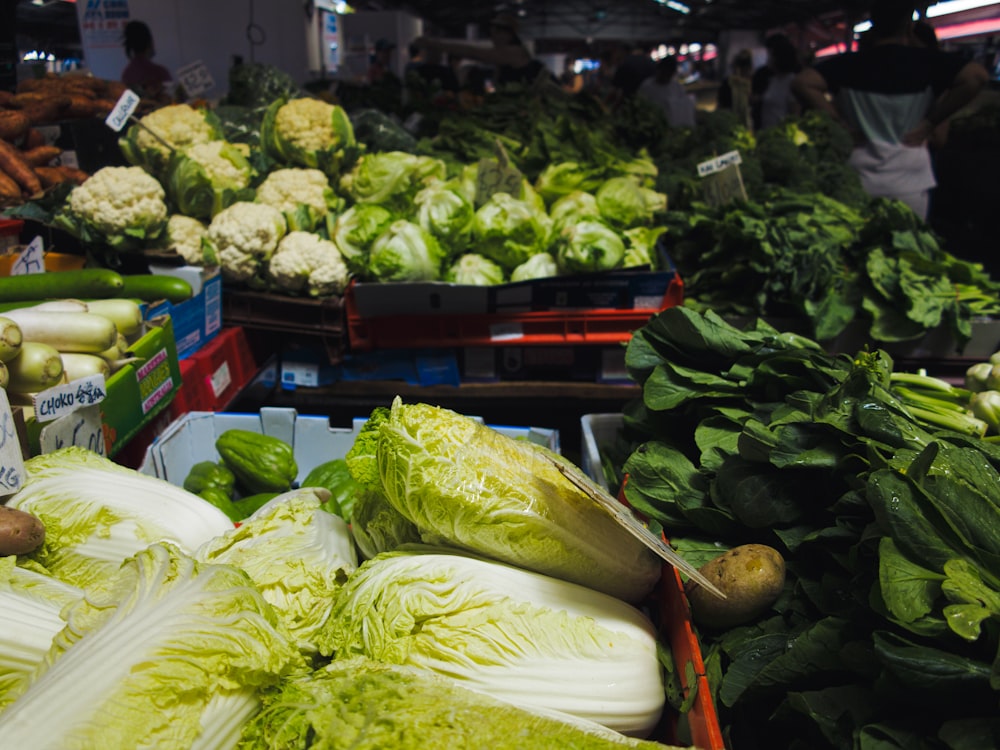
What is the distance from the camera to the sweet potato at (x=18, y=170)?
364cm

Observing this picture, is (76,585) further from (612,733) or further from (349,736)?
(612,733)

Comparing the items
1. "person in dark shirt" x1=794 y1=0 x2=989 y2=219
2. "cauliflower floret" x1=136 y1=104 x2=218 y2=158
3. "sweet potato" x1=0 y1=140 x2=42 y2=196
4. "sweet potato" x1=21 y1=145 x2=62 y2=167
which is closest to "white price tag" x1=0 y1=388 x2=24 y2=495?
"sweet potato" x1=0 y1=140 x2=42 y2=196

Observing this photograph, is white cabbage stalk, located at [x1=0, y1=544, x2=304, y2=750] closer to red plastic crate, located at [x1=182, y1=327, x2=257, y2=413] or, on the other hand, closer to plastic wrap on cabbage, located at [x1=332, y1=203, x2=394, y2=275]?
red plastic crate, located at [x1=182, y1=327, x2=257, y2=413]

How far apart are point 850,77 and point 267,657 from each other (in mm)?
6601

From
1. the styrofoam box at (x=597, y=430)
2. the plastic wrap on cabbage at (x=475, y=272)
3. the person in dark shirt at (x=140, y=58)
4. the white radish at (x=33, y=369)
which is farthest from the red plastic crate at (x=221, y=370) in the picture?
the person in dark shirt at (x=140, y=58)

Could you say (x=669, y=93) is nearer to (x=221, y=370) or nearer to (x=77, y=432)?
(x=221, y=370)

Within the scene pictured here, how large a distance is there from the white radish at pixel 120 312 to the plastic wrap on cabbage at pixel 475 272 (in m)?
1.53

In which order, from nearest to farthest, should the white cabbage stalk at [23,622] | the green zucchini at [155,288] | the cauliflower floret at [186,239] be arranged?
the white cabbage stalk at [23,622]
the green zucchini at [155,288]
the cauliflower floret at [186,239]

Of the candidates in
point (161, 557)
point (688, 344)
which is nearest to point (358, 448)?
point (161, 557)

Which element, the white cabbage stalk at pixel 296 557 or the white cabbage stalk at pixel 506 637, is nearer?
the white cabbage stalk at pixel 506 637

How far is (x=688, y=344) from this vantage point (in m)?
2.06

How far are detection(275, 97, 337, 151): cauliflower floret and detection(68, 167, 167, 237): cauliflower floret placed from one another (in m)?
0.98

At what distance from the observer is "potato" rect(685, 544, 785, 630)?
4.54ft

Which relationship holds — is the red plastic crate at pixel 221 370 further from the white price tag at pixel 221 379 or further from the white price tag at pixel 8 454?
the white price tag at pixel 8 454
